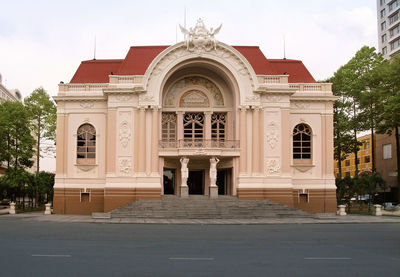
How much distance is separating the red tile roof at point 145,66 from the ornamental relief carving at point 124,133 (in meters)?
4.57

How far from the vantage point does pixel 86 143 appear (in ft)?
132

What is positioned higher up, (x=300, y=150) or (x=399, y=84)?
(x=399, y=84)

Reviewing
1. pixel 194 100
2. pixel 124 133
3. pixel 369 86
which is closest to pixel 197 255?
pixel 124 133

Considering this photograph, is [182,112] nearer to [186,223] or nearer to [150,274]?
[186,223]

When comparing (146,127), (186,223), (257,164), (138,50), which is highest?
(138,50)

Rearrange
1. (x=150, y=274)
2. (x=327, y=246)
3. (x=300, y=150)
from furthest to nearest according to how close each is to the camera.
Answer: (x=300, y=150) → (x=327, y=246) → (x=150, y=274)

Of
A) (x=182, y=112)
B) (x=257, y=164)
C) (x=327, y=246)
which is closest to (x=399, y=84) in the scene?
(x=257, y=164)

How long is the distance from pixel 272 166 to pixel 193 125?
7.72 meters

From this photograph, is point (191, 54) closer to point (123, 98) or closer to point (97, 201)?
point (123, 98)

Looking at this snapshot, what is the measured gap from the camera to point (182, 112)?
40969 millimetres

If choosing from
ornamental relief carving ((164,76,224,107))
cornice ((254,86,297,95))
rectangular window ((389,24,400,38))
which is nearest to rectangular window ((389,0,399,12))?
rectangular window ((389,24,400,38))

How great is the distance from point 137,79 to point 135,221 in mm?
12657

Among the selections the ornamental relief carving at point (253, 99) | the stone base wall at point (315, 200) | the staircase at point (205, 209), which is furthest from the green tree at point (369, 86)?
the staircase at point (205, 209)

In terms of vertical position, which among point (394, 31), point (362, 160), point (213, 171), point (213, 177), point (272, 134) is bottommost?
point (213, 177)
